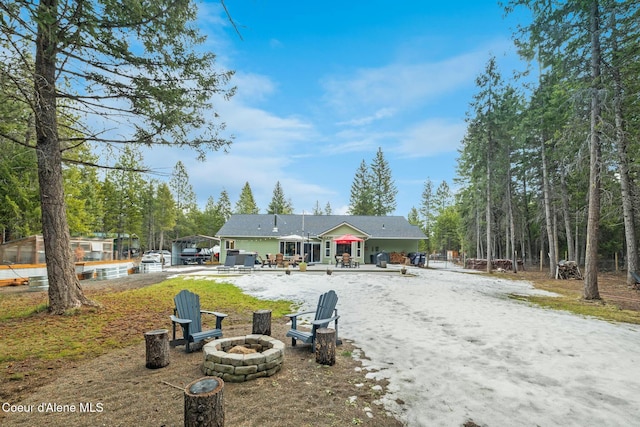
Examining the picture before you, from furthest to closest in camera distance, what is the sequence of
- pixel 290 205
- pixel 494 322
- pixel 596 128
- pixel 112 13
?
pixel 290 205
pixel 596 128
pixel 494 322
pixel 112 13

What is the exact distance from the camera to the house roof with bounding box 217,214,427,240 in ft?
84.3

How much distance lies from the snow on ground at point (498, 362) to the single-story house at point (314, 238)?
17133 mm

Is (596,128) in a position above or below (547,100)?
below

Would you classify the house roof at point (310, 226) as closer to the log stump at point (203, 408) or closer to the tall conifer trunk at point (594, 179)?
the tall conifer trunk at point (594, 179)

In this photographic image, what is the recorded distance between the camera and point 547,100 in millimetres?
16266

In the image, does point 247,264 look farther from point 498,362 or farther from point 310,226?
point 498,362

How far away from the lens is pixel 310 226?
92.1ft

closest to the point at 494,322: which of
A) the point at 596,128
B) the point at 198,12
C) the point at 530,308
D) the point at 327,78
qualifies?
the point at 530,308

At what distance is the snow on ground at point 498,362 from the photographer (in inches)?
116

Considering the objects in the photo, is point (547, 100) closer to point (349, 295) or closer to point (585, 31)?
point (585, 31)

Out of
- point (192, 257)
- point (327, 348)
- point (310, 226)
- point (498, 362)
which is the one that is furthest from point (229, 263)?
point (498, 362)

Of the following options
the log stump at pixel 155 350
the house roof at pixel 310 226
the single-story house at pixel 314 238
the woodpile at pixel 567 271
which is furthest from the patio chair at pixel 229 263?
the woodpile at pixel 567 271

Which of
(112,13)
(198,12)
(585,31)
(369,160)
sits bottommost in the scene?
(112,13)

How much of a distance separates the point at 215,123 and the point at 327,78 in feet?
34.6
